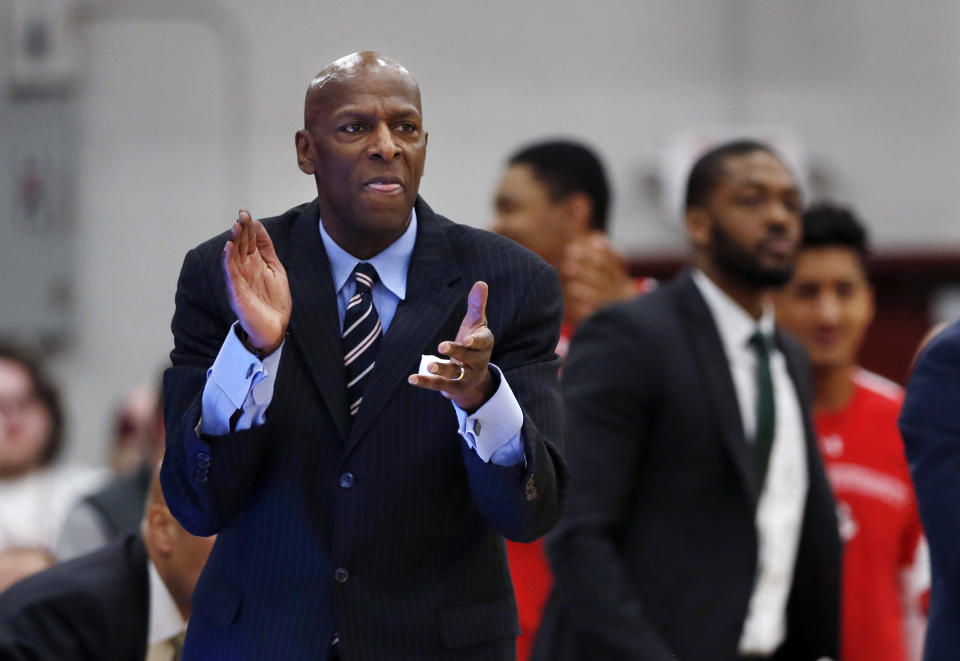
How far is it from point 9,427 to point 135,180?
2803 mm

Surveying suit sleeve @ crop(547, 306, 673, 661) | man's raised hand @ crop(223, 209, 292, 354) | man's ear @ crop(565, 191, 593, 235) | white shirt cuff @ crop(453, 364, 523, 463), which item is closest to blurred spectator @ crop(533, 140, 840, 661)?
suit sleeve @ crop(547, 306, 673, 661)

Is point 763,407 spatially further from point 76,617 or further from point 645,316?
point 76,617

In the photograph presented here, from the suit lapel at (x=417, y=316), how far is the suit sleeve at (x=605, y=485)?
44.1 inches

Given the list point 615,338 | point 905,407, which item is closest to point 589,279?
point 615,338

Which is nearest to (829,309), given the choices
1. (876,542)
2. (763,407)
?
(876,542)

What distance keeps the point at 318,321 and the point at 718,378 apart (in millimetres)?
1357

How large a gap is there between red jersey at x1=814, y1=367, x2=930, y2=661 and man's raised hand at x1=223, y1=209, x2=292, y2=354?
214cm

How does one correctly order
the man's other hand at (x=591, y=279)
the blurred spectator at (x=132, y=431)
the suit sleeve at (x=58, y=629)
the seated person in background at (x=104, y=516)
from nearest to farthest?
the suit sleeve at (x=58, y=629) < the man's other hand at (x=591, y=279) < the seated person in background at (x=104, y=516) < the blurred spectator at (x=132, y=431)

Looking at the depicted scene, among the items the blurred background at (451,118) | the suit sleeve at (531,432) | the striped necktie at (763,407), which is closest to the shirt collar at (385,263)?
the suit sleeve at (531,432)

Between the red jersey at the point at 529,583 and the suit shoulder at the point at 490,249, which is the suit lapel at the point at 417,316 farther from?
the red jersey at the point at 529,583

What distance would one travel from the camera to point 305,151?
1.60 meters

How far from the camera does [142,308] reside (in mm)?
7328

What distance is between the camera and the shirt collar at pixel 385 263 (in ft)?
5.46

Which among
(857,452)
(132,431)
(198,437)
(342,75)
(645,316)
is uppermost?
(342,75)
